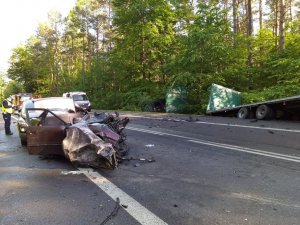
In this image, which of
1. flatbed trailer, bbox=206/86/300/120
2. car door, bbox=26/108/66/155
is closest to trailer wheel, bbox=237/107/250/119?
flatbed trailer, bbox=206/86/300/120

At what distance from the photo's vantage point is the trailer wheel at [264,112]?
14586mm

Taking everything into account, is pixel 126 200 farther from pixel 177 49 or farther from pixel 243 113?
pixel 177 49

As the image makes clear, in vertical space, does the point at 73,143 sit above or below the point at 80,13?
below

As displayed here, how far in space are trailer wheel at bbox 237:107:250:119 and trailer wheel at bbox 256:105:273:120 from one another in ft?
2.17

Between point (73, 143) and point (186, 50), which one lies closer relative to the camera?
point (73, 143)

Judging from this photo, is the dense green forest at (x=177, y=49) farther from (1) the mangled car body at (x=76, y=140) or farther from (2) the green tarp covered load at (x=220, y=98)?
(1) the mangled car body at (x=76, y=140)

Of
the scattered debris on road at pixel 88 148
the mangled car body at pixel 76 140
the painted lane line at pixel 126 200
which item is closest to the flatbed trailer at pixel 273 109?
the mangled car body at pixel 76 140

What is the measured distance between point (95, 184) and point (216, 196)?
2123 mm

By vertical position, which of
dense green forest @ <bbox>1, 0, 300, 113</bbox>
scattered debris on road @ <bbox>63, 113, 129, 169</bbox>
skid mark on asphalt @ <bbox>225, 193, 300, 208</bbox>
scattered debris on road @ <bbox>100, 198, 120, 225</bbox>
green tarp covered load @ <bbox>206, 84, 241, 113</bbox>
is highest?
dense green forest @ <bbox>1, 0, 300, 113</bbox>

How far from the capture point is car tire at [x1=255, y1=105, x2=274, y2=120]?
14.6 m

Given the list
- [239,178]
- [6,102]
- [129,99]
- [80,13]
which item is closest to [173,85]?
[129,99]

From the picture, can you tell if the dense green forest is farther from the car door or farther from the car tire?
the car door

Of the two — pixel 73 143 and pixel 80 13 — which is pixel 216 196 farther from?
pixel 80 13

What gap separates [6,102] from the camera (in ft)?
47.8
